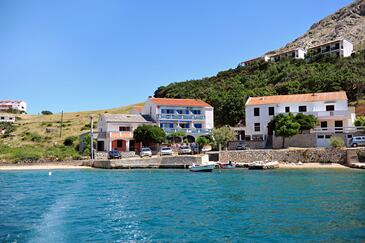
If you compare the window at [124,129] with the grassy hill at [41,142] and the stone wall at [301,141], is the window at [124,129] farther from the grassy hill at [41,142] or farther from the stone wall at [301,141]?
the stone wall at [301,141]

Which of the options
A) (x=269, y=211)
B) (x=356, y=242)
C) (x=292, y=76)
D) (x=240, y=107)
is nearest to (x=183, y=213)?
(x=269, y=211)

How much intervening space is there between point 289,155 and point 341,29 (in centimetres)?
14034

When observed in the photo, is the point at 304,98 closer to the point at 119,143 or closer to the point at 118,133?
the point at 118,133

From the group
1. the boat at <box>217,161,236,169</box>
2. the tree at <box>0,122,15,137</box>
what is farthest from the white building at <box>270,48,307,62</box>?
the tree at <box>0,122,15,137</box>

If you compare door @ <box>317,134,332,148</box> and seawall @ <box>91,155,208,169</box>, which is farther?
seawall @ <box>91,155,208,169</box>

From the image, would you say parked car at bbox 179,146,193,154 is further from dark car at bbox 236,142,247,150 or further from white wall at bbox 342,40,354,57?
white wall at bbox 342,40,354,57

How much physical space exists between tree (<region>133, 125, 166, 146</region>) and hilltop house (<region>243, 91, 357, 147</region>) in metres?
14.1

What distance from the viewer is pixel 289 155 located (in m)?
53.6

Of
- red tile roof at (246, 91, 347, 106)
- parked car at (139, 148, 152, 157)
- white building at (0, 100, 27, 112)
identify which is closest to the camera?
red tile roof at (246, 91, 347, 106)

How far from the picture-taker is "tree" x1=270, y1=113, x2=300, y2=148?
53844mm

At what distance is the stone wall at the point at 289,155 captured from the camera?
50625 millimetres

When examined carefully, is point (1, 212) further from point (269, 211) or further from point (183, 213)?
point (269, 211)

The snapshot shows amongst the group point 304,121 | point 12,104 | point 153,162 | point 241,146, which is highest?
point 12,104

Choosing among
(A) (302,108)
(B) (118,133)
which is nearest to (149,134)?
(B) (118,133)
